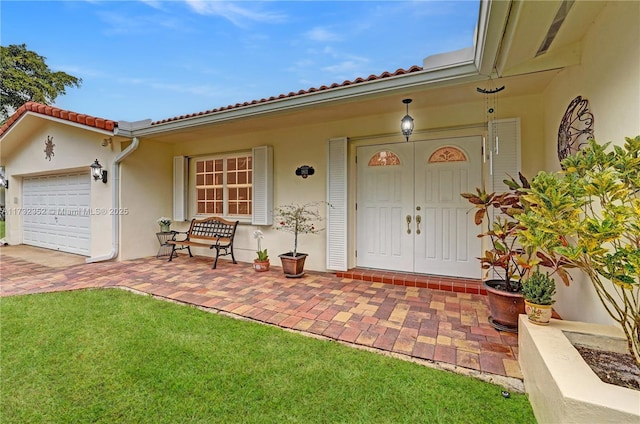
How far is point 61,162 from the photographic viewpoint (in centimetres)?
674

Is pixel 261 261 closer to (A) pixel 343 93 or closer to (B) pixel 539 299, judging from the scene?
(A) pixel 343 93

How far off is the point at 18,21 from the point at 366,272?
14454 millimetres

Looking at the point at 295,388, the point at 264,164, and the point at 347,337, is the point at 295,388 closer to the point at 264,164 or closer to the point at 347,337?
the point at 347,337

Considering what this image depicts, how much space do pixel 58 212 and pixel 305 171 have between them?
6.73m

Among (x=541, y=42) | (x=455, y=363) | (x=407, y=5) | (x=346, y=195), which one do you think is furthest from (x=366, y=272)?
(x=407, y=5)

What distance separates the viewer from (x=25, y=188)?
327 inches

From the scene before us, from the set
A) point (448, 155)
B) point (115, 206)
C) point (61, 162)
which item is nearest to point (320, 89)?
point (448, 155)

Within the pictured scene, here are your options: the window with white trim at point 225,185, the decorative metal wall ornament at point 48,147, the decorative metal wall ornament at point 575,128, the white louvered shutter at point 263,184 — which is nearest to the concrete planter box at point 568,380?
the decorative metal wall ornament at point 575,128

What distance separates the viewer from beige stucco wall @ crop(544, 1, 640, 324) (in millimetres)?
1850

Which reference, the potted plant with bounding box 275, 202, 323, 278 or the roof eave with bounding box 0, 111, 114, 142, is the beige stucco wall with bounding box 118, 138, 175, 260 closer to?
the roof eave with bounding box 0, 111, 114, 142

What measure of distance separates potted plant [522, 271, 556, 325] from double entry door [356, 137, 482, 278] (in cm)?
197

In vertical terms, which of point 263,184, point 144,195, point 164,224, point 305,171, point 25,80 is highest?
point 25,80

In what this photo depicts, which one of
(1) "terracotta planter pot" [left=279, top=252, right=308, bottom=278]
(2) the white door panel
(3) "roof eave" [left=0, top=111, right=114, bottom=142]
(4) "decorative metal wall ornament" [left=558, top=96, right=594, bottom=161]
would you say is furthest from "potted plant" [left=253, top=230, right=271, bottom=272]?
(4) "decorative metal wall ornament" [left=558, top=96, right=594, bottom=161]

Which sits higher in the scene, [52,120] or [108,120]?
[52,120]
